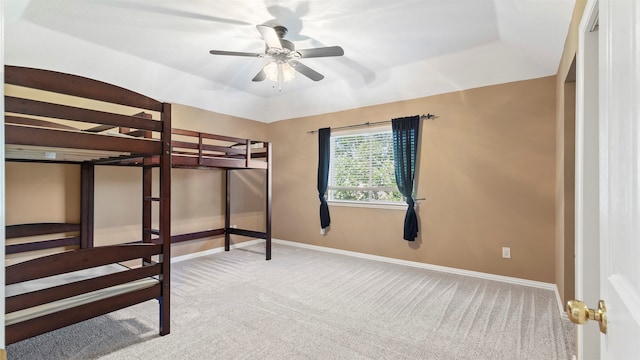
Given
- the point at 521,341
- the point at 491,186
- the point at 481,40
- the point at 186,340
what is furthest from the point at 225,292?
the point at 481,40

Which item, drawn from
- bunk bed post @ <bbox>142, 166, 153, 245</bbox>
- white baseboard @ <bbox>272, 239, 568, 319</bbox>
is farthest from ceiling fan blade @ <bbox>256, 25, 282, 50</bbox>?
white baseboard @ <bbox>272, 239, 568, 319</bbox>

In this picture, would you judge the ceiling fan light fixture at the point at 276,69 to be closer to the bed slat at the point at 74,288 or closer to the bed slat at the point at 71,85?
the bed slat at the point at 71,85

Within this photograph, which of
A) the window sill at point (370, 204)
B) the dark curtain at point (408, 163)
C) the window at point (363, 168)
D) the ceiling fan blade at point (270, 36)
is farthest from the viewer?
the window at point (363, 168)

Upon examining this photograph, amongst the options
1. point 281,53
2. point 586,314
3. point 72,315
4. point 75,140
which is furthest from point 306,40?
point 586,314

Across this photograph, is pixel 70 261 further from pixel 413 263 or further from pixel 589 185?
pixel 413 263

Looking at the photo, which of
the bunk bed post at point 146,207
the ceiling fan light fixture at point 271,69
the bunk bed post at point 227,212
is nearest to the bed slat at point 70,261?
the bunk bed post at point 146,207

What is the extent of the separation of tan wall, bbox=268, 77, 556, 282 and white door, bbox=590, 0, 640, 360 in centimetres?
305

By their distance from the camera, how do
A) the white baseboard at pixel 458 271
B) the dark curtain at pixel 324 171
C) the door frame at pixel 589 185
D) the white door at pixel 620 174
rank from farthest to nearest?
the dark curtain at pixel 324 171, the white baseboard at pixel 458 271, the door frame at pixel 589 185, the white door at pixel 620 174

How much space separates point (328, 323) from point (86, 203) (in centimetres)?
294

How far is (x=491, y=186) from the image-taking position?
353 cm

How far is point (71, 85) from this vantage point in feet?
6.06

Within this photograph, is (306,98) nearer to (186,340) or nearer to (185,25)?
(185,25)

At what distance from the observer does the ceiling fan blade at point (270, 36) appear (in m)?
2.41

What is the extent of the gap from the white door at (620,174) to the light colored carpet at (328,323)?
168cm
